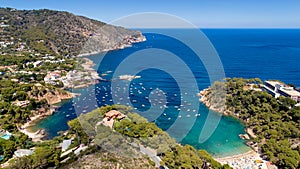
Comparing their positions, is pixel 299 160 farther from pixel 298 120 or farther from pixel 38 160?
pixel 38 160

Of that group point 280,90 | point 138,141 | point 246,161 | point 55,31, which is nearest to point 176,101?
point 280,90

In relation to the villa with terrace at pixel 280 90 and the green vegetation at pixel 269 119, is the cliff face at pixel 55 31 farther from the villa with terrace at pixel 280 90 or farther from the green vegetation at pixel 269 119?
the villa with terrace at pixel 280 90

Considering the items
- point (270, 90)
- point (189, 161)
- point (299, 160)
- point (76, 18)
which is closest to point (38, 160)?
point (189, 161)

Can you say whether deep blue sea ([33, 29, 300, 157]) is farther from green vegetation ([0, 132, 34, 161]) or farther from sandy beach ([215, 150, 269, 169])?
green vegetation ([0, 132, 34, 161])

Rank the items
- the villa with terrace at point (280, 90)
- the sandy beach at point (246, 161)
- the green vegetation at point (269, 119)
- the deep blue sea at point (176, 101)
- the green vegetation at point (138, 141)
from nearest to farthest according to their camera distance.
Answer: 1. the green vegetation at point (138, 141)
2. the green vegetation at point (269, 119)
3. the sandy beach at point (246, 161)
4. the deep blue sea at point (176, 101)
5. the villa with terrace at point (280, 90)

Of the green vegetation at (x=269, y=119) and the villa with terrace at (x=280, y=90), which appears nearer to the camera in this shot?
the green vegetation at (x=269, y=119)

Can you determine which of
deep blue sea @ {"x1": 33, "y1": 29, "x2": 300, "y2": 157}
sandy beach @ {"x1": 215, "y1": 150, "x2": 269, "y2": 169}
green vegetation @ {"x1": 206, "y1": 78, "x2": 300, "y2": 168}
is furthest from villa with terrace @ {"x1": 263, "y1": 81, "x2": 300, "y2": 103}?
sandy beach @ {"x1": 215, "y1": 150, "x2": 269, "y2": 169}

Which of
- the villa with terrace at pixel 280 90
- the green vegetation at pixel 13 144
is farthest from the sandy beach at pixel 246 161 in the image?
the green vegetation at pixel 13 144

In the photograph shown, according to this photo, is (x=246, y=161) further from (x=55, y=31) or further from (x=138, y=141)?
(x=55, y=31)
